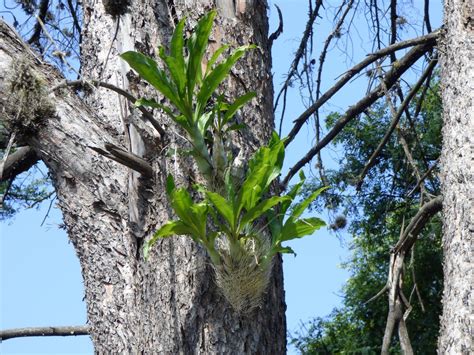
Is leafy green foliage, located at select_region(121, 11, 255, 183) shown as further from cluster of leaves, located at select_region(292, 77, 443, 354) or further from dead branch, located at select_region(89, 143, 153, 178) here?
cluster of leaves, located at select_region(292, 77, 443, 354)

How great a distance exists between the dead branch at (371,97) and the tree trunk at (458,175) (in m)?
0.54

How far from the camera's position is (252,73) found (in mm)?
2816

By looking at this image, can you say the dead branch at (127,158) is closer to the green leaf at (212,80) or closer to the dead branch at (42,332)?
the green leaf at (212,80)

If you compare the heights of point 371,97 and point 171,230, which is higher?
point 371,97

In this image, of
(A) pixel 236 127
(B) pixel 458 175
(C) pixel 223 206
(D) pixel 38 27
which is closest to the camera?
Result: (C) pixel 223 206

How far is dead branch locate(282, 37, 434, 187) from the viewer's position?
3.61 metres

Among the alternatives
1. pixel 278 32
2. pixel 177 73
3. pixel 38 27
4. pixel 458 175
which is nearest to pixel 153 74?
pixel 177 73

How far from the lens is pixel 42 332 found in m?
3.30

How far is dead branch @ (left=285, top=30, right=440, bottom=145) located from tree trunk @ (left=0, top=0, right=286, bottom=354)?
0.58m

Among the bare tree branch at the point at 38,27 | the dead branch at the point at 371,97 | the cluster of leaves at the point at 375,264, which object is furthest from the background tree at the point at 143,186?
the cluster of leaves at the point at 375,264

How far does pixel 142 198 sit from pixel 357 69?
4.58 ft

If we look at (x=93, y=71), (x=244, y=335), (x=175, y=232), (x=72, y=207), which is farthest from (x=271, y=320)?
(x=93, y=71)

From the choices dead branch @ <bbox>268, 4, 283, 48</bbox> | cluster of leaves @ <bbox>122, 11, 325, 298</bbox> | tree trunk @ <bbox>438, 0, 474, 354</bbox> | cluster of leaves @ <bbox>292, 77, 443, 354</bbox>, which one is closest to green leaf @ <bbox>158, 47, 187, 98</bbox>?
cluster of leaves @ <bbox>122, 11, 325, 298</bbox>

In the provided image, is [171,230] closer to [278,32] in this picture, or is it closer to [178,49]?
[178,49]
